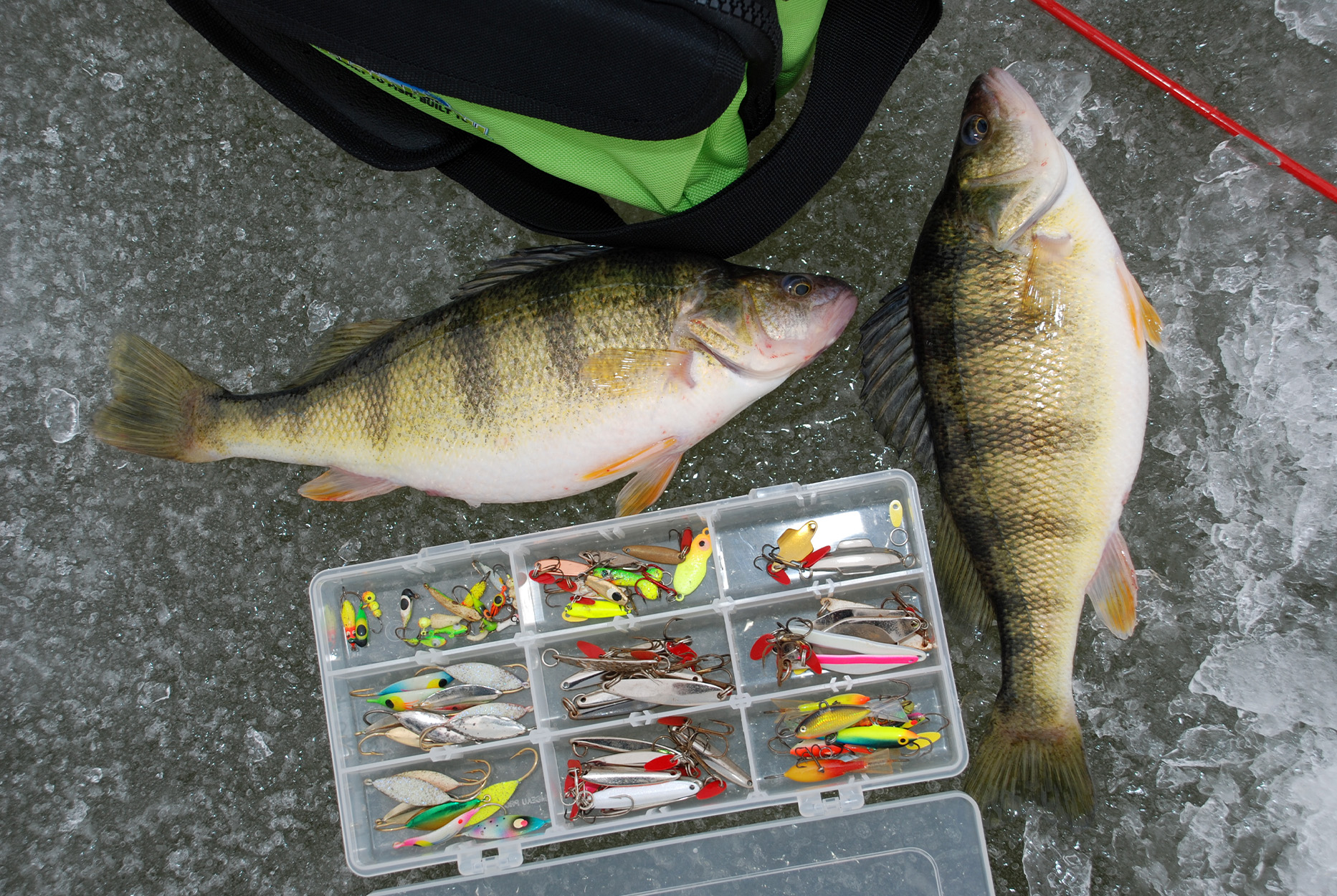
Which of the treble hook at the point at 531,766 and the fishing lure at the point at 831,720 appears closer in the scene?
the fishing lure at the point at 831,720

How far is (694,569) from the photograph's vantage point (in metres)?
1.63

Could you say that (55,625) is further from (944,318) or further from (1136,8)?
(1136,8)

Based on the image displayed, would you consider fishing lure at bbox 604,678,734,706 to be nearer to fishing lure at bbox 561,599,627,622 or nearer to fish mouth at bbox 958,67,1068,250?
fishing lure at bbox 561,599,627,622

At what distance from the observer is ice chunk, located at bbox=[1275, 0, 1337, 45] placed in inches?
63.7

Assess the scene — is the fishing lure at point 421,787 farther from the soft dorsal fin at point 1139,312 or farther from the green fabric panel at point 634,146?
the soft dorsal fin at point 1139,312

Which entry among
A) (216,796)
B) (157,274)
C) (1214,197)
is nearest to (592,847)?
(216,796)

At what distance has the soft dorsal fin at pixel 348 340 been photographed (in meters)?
1.66

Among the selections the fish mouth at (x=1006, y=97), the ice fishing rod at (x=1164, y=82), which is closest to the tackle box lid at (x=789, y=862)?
the fish mouth at (x=1006, y=97)

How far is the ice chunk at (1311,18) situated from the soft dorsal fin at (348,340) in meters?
1.92

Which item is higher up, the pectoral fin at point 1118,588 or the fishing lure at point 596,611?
the fishing lure at point 596,611

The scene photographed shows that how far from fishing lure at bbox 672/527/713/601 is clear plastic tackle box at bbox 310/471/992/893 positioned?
0.03 meters

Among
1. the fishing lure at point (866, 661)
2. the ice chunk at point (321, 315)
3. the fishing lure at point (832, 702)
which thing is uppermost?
the ice chunk at point (321, 315)

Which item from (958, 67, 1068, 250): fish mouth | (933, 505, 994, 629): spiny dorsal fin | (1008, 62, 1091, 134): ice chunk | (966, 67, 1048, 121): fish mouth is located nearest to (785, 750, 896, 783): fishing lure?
(933, 505, 994, 629): spiny dorsal fin

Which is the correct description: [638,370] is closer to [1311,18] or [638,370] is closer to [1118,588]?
[1118,588]
